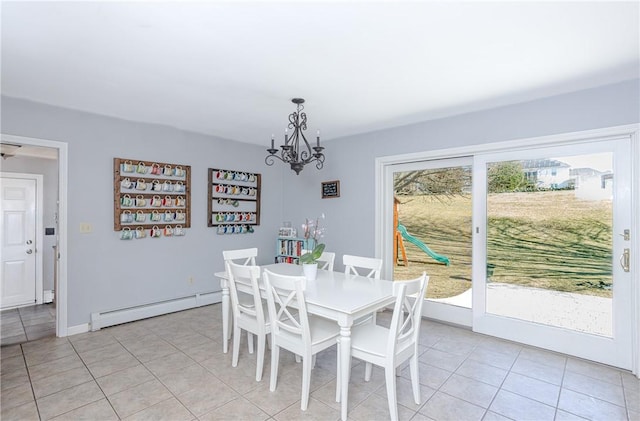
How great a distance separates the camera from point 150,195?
3.89 meters

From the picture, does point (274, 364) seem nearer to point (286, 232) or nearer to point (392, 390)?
point (392, 390)

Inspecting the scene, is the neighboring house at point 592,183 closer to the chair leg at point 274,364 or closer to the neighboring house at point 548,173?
the neighboring house at point 548,173

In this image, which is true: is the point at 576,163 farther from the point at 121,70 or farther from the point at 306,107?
the point at 121,70

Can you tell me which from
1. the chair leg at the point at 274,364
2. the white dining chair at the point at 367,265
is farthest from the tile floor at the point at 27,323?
the white dining chair at the point at 367,265

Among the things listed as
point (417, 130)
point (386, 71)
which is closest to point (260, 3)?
point (386, 71)

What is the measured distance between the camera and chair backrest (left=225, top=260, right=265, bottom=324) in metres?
2.44

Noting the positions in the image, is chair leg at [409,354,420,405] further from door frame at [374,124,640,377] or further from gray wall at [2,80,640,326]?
gray wall at [2,80,640,326]

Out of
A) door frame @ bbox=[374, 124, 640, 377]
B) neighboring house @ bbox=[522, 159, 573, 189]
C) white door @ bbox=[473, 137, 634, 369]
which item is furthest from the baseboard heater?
neighboring house @ bbox=[522, 159, 573, 189]

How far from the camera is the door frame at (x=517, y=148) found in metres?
2.53

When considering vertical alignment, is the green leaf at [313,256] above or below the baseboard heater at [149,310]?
above

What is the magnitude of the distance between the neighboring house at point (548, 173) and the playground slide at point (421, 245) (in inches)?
50.6

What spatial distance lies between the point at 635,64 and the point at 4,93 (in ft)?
17.6

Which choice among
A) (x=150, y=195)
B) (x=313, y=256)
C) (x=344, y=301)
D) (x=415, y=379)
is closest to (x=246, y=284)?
(x=313, y=256)

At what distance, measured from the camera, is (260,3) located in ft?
5.38
